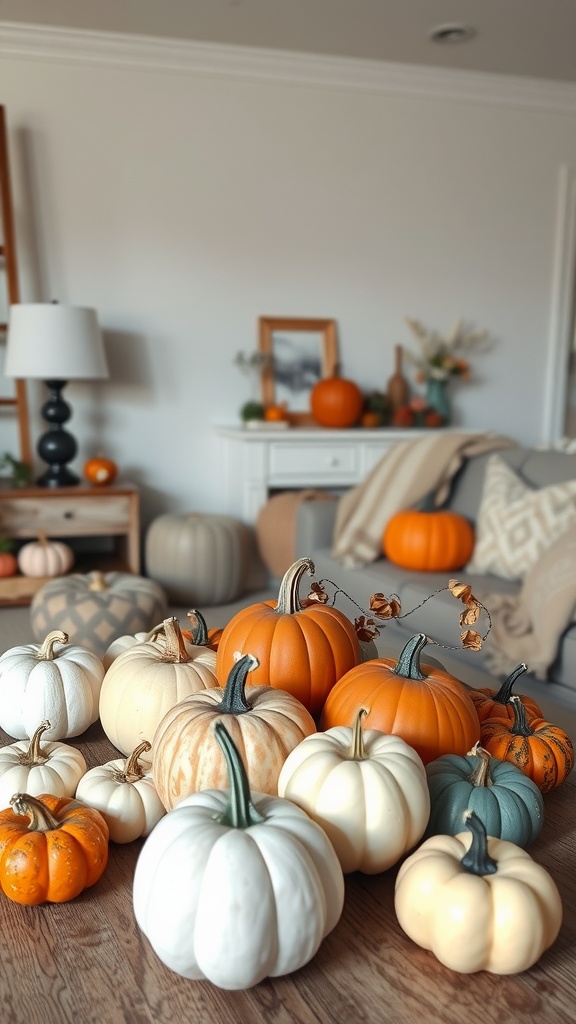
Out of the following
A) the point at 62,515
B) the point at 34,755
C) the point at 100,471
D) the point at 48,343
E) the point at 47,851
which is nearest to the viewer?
the point at 47,851

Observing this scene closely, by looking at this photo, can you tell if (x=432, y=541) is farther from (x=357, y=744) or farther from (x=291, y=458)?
(x=357, y=744)

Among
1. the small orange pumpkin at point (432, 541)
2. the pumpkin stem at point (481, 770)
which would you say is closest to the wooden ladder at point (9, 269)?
the small orange pumpkin at point (432, 541)

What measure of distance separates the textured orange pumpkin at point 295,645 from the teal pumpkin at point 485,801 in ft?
0.78

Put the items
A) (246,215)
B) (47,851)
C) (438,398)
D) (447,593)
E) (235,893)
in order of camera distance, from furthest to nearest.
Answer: (438,398) → (246,215) → (447,593) → (47,851) → (235,893)

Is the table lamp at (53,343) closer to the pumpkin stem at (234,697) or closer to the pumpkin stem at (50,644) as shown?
the pumpkin stem at (50,644)

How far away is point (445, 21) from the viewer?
3.98 metres

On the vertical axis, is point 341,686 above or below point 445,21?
below

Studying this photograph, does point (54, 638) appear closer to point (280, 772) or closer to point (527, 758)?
point (280, 772)

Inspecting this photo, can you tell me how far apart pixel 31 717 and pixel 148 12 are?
12.0ft

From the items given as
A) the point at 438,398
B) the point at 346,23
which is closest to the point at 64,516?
the point at 438,398

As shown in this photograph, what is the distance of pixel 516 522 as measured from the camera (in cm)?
313

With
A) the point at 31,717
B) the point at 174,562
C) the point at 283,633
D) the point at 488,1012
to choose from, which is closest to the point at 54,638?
the point at 31,717

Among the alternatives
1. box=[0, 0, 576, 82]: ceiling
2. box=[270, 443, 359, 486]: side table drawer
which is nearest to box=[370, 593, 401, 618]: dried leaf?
box=[270, 443, 359, 486]: side table drawer

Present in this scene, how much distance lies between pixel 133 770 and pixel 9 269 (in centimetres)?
348
